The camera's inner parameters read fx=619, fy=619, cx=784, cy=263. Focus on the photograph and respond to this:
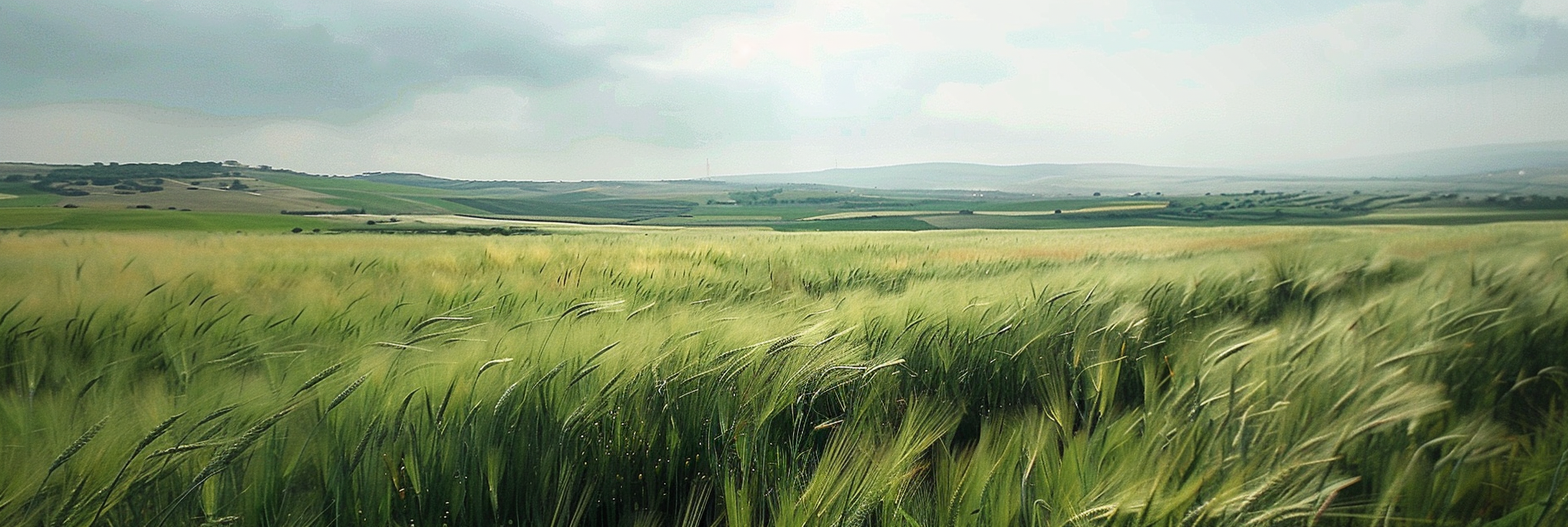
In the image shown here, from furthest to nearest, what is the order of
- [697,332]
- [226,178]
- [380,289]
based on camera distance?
[226,178] → [380,289] → [697,332]

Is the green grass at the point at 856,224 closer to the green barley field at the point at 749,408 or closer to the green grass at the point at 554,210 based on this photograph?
the green grass at the point at 554,210

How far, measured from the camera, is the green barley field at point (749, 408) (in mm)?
703

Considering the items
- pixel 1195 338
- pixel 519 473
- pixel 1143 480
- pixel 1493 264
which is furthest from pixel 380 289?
pixel 1493 264

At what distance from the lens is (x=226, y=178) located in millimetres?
6742

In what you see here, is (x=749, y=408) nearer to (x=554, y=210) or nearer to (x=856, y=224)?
(x=856, y=224)

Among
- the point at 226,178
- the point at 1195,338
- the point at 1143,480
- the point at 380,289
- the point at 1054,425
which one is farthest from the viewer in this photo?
the point at 226,178

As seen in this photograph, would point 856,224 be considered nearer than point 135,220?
No

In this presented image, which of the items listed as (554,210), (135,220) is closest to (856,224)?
(554,210)

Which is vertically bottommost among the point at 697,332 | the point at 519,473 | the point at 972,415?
the point at 972,415

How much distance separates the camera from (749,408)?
3.37ft

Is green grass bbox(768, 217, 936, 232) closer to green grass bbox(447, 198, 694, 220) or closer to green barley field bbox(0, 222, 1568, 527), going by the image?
green grass bbox(447, 198, 694, 220)

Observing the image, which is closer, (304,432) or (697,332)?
(304,432)

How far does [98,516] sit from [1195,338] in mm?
2121

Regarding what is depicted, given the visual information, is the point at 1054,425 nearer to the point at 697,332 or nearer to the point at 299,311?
the point at 697,332
